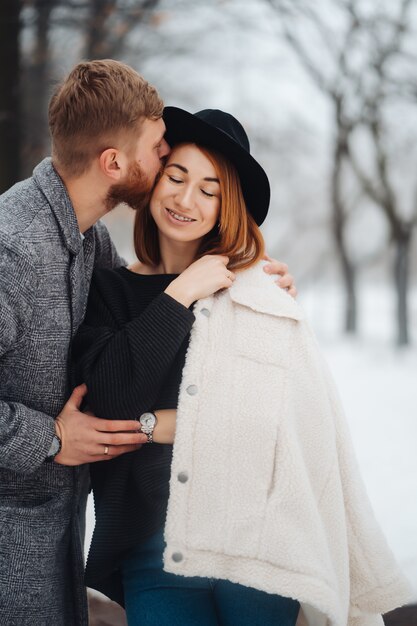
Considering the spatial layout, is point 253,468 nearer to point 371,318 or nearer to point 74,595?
point 74,595

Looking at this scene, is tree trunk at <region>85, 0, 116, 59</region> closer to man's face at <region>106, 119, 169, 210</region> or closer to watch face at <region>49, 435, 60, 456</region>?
man's face at <region>106, 119, 169, 210</region>

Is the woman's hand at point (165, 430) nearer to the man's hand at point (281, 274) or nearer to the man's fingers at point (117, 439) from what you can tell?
the man's fingers at point (117, 439)

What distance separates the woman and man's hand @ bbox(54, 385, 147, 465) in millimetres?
34

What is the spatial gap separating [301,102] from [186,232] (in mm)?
8327

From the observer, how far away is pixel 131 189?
187 cm

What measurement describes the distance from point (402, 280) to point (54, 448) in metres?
8.09

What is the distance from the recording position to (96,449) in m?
1.67

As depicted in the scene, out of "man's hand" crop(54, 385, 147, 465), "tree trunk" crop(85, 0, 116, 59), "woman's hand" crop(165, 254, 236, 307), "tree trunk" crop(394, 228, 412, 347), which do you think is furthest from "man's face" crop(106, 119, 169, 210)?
"tree trunk" crop(394, 228, 412, 347)

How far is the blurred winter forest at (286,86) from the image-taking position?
360 centimetres

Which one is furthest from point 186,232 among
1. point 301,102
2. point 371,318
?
point 371,318

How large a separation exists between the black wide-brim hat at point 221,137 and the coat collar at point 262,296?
30 cm

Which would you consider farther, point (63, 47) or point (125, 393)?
point (63, 47)

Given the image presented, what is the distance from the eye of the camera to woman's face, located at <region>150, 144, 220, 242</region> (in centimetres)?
189

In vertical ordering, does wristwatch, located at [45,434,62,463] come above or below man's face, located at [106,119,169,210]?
below
